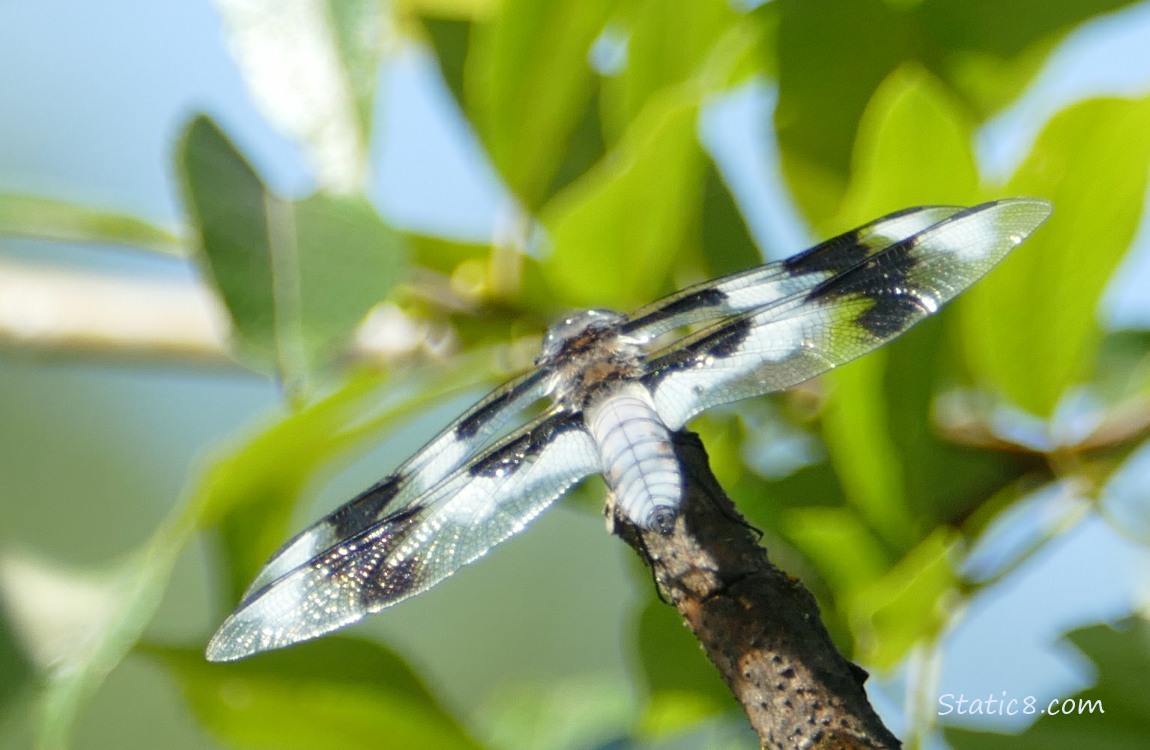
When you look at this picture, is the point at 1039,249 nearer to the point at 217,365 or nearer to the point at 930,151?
the point at 930,151

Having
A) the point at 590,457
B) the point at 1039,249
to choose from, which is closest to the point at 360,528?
the point at 590,457

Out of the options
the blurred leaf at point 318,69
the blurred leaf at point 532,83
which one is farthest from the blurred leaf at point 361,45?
the blurred leaf at point 532,83

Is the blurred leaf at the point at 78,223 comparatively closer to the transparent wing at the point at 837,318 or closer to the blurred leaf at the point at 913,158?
the transparent wing at the point at 837,318

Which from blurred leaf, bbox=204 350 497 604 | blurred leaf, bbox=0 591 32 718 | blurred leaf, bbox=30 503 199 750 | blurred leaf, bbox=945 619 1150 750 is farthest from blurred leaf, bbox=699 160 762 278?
blurred leaf, bbox=0 591 32 718

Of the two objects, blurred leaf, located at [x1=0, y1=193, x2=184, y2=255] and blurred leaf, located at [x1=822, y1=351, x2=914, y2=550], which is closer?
blurred leaf, located at [x1=822, y1=351, x2=914, y2=550]

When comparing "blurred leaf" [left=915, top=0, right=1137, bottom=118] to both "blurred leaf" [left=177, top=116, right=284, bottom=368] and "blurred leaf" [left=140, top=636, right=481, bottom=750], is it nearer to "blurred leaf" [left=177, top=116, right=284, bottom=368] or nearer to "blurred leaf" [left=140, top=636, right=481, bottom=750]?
"blurred leaf" [left=177, top=116, right=284, bottom=368]
